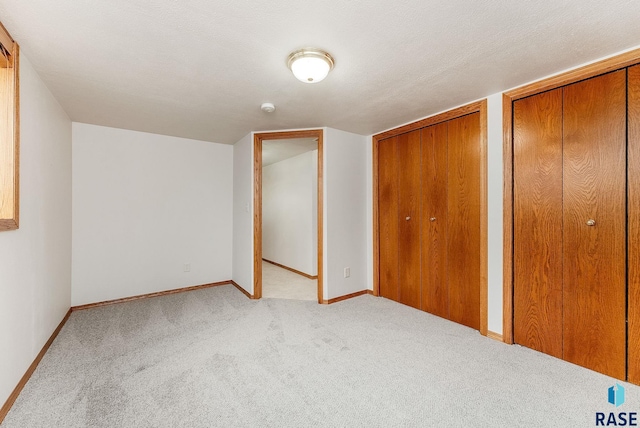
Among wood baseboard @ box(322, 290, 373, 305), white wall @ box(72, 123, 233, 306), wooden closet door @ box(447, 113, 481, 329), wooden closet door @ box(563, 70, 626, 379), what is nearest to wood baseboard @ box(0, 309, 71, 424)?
white wall @ box(72, 123, 233, 306)

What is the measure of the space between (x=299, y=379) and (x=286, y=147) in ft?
10.9

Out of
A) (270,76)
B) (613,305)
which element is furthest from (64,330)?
(613,305)

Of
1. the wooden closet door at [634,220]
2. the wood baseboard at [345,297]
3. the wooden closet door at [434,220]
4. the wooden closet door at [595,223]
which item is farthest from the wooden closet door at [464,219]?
the wood baseboard at [345,297]

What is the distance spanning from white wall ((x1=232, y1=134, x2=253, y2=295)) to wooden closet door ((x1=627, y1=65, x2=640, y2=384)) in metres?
3.37

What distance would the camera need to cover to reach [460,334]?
8.31 feet

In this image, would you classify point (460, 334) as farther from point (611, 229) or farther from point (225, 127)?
point (225, 127)

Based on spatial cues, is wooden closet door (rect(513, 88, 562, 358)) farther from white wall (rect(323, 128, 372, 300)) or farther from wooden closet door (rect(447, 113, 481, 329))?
white wall (rect(323, 128, 372, 300))

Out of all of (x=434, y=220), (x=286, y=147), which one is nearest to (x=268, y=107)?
(x=286, y=147)

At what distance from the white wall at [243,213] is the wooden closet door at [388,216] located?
1.66m

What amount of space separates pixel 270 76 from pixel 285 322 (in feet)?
7.30

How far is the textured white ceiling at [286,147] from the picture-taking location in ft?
13.1

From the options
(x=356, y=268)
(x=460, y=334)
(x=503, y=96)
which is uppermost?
(x=503, y=96)

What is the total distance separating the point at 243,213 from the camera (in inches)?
152

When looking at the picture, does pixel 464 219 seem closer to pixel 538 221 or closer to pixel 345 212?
pixel 538 221
